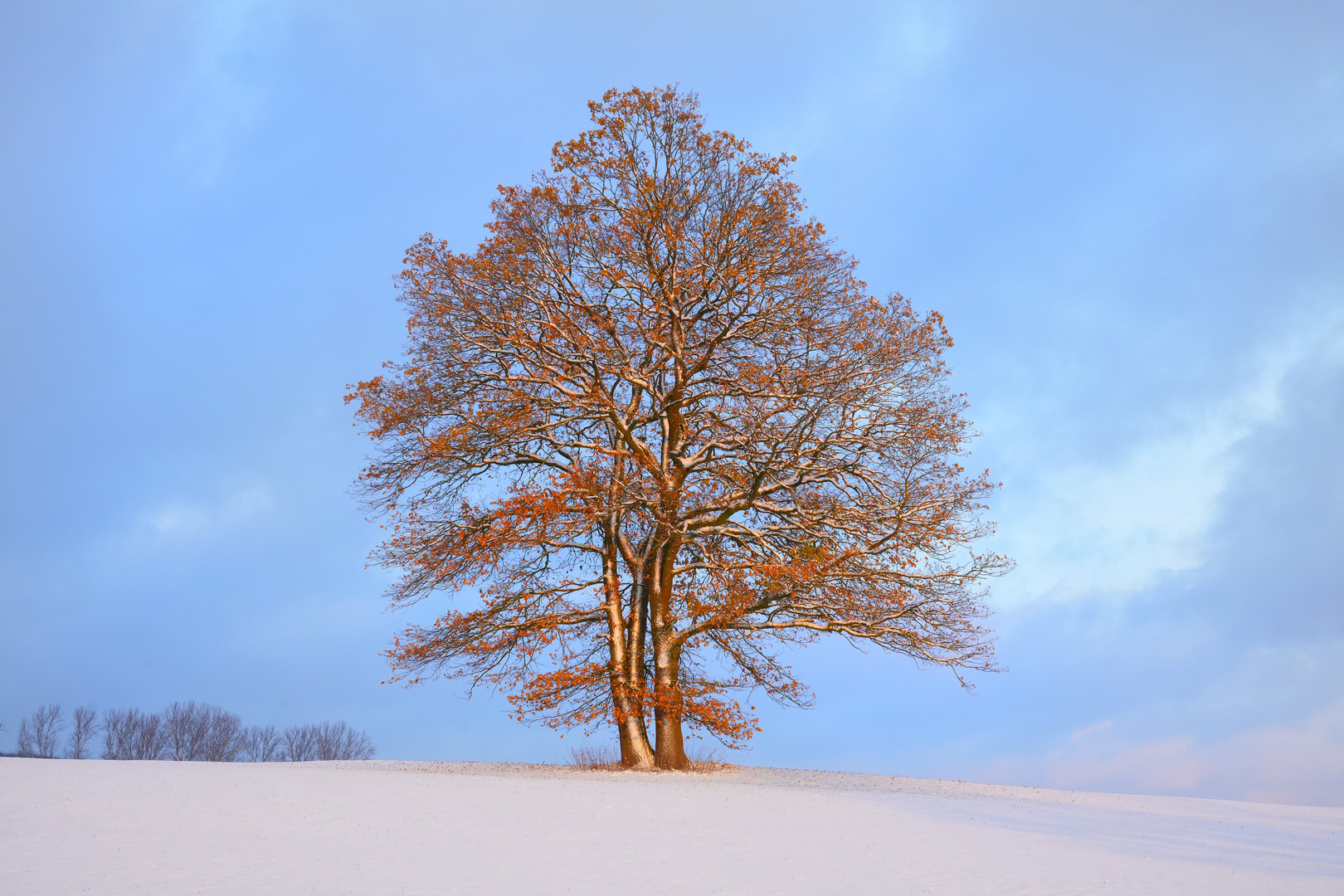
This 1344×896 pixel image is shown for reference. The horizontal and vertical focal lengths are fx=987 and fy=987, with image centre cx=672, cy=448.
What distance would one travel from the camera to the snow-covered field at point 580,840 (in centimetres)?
839

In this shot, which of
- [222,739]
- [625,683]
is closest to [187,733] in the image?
[222,739]

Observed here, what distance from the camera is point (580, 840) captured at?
1008 centimetres

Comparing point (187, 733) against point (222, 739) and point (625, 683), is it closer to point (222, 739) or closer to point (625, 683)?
point (222, 739)

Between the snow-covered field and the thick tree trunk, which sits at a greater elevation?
the thick tree trunk

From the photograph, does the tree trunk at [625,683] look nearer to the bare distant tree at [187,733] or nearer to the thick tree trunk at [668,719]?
the thick tree trunk at [668,719]

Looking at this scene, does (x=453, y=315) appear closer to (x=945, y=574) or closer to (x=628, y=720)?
(x=628, y=720)

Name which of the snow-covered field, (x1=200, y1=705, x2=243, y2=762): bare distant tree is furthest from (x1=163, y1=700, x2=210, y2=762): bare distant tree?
the snow-covered field

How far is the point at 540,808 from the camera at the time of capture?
39.3ft

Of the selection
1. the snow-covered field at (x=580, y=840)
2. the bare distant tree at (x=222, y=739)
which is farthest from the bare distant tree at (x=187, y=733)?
the snow-covered field at (x=580, y=840)

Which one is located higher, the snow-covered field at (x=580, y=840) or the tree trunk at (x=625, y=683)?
the tree trunk at (x=625, y=683)

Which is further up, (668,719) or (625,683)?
(625,683)

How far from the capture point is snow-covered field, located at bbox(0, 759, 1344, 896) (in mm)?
8391

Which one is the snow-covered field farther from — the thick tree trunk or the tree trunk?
the tree trunk

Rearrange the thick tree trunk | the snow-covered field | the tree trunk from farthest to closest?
1. the tree trunk
2. the thick tree trunk
3. the snow-covered field
